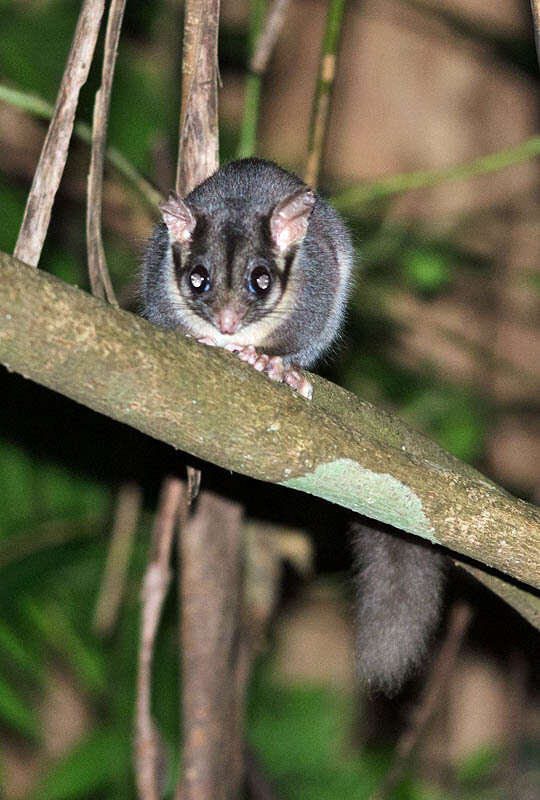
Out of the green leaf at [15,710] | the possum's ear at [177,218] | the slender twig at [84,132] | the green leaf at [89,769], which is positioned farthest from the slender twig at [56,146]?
the green leaf at [89,769]

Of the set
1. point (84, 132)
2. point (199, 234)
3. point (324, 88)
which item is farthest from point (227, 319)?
point (324, 88)

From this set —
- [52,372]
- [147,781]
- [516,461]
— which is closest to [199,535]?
A: [147,781]

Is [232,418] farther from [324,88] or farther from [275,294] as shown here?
[324,88]

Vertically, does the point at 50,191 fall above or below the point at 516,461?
below

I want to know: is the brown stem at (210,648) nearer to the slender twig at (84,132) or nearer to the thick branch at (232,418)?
the slender twig at (84,132)

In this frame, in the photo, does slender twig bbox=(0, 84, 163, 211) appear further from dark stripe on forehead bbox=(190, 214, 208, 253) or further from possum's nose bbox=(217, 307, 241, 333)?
possum's nose bbox=(217, 307, 241, 333)

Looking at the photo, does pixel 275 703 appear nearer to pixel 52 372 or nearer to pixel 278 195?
pixel 278 195

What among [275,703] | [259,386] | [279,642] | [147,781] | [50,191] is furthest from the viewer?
[279,642]
